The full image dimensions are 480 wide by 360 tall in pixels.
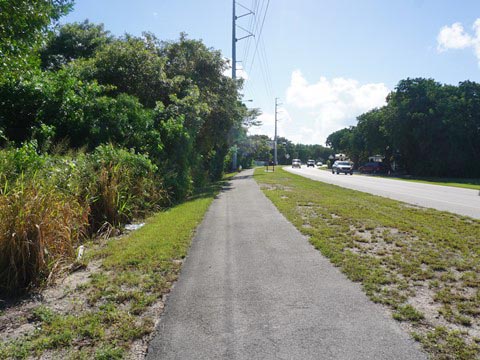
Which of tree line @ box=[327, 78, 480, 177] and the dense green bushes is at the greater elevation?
tree line @ box=[327, 78, 480, 177]

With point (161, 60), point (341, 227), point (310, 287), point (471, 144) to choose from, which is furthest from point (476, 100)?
point (310, 287)

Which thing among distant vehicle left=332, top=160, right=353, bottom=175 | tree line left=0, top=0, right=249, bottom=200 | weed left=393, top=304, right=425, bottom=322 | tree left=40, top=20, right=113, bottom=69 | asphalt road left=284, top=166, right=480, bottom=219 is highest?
tree left=40, top=20, right=113, bottom=69

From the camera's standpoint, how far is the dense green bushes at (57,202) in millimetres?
4219

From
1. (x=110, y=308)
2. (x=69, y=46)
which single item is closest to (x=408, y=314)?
(x=110, y=308)

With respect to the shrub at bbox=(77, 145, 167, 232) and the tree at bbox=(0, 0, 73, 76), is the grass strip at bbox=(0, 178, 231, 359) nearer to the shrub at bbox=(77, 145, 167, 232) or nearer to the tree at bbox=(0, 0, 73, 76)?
the shrub at bbox=(77, 145, 167, 232)

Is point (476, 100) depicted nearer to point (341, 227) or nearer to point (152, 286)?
point (341, 227)

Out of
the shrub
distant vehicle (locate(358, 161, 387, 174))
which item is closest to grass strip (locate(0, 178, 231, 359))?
the shrub

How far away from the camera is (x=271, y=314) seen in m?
3.57

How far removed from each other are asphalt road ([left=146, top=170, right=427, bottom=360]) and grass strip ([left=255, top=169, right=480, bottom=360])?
25 centimetres

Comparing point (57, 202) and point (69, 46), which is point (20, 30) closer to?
point (57, 202)

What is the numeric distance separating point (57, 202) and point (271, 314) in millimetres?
3583

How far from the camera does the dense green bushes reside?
4219mm

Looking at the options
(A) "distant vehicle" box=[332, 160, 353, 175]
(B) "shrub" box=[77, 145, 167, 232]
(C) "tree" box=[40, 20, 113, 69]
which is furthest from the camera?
(A) "distant vehicle" box=[332, 160, 353, 175]

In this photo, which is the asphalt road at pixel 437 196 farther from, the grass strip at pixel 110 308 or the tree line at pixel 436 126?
the tree line at pixel 436 126
